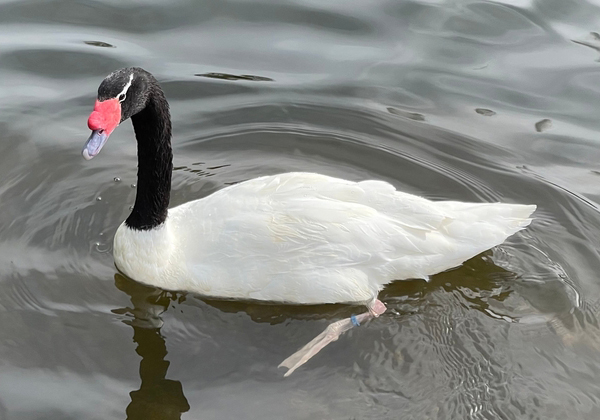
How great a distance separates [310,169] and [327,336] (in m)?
2.18

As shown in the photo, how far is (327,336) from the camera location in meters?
4.90

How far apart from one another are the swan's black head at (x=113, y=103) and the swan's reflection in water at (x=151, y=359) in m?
1.30

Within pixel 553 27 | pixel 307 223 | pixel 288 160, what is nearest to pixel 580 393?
pixel 307 223

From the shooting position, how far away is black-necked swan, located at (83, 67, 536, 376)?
16.1 ft

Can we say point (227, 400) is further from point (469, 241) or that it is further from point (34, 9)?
point (34, 9)

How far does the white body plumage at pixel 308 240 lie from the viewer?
4.90 metres

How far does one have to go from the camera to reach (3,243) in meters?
5.62

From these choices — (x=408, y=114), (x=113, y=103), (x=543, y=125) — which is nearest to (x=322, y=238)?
(x=113, y=103)

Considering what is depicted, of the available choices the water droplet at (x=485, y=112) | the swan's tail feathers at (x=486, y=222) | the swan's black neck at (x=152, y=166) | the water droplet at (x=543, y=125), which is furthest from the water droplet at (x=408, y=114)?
the swan's black neck at (x=152, y=166)

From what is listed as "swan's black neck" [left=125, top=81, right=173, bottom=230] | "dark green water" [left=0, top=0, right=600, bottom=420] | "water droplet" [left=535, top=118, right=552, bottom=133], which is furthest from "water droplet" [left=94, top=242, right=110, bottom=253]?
"water droplet" [left=535, top=118, right=552, bottom=133]

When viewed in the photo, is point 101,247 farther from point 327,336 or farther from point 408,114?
point 408,114

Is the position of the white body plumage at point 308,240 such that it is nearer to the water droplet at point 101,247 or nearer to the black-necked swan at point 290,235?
the black-necked swan at point 290,235

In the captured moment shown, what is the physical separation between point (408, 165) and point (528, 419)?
9.62ft

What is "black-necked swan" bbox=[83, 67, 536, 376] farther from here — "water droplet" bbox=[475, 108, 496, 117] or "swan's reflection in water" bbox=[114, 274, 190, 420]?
"water droplet" bbox=[475, 108, 496, 117]
